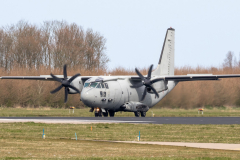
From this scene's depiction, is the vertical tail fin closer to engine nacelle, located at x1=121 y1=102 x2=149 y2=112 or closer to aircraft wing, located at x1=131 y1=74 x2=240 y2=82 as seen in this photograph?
aircraft wing, located at x1=131 y1=74 x2=240 y2=82

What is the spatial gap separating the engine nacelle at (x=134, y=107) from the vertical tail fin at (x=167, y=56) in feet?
19.3

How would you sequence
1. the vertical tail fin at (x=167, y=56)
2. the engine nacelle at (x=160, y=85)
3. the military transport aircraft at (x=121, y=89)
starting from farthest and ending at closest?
the vertical tail fin at (x=167, y=56)
the engine nacelle at (x=160, y=85)
the military transport aircraft at (x=121, y=89)

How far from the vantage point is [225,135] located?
74.3ft

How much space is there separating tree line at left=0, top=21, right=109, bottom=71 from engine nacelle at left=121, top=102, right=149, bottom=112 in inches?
1354

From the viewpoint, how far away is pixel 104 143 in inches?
738

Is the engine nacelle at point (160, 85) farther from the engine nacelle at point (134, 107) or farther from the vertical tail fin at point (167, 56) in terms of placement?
the vertical tail fin at point (167, 56)

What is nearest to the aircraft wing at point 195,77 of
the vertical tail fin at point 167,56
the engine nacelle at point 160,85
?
the engine nacelle at point 160,85

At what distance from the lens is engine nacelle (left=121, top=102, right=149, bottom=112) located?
4228cm

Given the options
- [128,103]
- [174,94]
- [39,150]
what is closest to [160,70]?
[174,94]

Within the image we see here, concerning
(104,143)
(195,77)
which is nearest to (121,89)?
(195,77)

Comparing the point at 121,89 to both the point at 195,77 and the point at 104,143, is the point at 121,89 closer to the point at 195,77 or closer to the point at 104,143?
the point at 195,77

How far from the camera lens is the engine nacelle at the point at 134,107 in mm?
42281

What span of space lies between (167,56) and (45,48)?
34.7m

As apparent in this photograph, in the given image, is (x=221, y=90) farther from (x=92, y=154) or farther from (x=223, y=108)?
(x=92, y=154)
